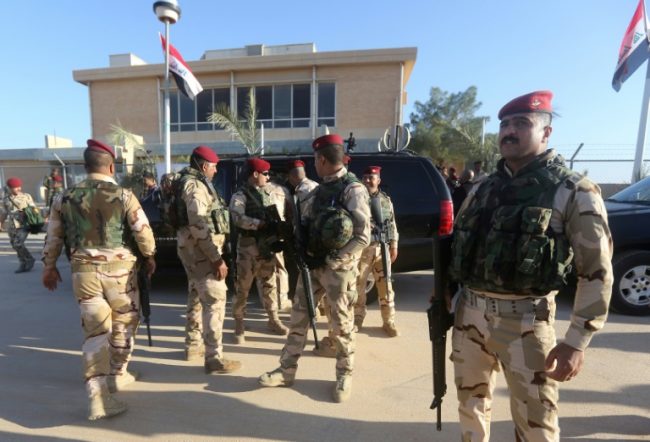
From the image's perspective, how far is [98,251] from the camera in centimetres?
253

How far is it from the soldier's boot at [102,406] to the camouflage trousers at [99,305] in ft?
0.16

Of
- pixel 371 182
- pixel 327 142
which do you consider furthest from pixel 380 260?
pixel 327 142

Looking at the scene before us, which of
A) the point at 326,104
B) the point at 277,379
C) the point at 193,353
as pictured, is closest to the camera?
the point at 277,379

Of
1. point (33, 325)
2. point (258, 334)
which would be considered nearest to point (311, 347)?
point (258, 334)

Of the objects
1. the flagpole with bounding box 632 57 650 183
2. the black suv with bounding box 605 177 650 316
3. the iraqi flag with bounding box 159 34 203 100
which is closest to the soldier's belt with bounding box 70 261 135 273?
the black suv with bounding box 605 177 650 316

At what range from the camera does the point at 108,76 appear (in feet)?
66.1

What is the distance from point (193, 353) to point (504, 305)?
2748mm

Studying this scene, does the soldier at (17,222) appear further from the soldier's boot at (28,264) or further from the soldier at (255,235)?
the soldier at (255,235)

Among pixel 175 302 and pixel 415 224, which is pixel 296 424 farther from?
pixel 175 302

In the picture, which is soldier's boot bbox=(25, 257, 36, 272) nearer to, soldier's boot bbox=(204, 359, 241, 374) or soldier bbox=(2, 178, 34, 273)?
soldier bbox=(2, 178, 34, 273)

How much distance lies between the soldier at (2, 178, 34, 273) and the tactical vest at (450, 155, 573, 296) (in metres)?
7.97

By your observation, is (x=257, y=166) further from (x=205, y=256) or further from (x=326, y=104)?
(x=326, y=104)

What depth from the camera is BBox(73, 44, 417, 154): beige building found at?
17844mm

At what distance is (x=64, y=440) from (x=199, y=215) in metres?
1.65
